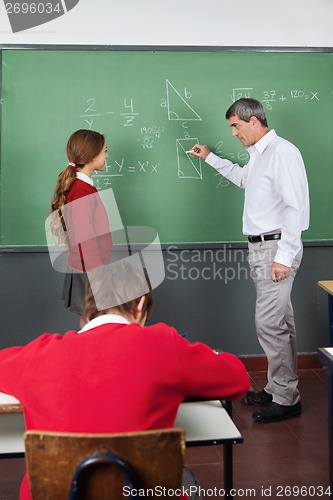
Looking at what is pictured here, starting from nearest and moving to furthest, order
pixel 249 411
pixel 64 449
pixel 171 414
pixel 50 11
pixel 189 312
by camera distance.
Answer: pixel 64 449 < pixel 171 414 < pixel 249 411 < pixel 50 11 < pixel 189 312

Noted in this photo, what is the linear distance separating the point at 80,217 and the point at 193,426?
168cm

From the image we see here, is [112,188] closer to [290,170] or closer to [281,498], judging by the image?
[290,170]

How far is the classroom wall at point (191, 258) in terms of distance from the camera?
12.9 ft

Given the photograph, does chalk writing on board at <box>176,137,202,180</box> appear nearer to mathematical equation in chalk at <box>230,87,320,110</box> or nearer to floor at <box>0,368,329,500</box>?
mathematical equation in chalk at <box>230,87,320,110</box>

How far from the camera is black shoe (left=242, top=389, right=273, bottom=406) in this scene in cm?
363

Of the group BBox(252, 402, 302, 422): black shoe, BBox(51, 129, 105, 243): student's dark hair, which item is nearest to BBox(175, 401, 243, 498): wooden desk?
BBox(252, 402, 302, 422): black shoe

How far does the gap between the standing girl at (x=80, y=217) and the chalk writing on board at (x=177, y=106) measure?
Result: 2.34ft

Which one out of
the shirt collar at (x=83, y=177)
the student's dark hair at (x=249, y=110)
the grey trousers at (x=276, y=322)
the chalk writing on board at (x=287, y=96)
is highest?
the chalk writing on board at (x=287, y=96)

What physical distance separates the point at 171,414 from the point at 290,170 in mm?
2046

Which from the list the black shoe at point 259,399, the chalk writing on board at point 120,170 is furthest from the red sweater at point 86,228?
the black shoe at point 259,399

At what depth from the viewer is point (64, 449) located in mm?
1337

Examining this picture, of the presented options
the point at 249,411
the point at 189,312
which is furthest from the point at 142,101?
the point at 249,411

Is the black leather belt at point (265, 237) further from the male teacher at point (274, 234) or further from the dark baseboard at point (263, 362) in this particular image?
the dark baseboard at point (263, 362)

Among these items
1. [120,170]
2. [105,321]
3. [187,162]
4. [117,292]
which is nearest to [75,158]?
[120,170]
